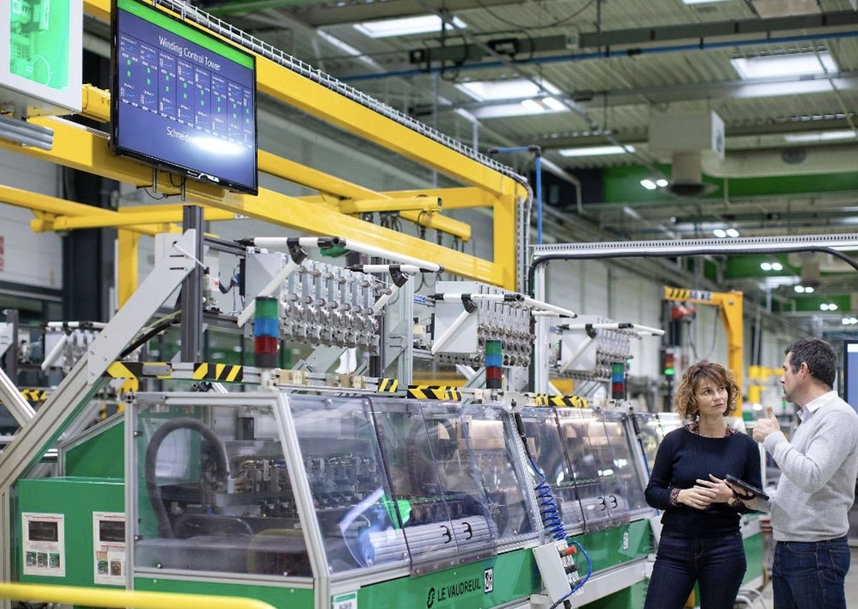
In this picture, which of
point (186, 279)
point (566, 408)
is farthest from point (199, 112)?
point (566, 408)

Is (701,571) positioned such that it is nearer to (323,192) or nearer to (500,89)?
(323,192)

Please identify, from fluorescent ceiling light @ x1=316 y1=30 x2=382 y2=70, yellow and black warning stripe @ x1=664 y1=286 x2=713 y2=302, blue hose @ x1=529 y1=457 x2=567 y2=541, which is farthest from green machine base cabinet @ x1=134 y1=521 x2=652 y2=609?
yellow and black warning stripe @ x1=664 y1=286 x2=713 y2=302

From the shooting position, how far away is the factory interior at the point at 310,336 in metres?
4.03

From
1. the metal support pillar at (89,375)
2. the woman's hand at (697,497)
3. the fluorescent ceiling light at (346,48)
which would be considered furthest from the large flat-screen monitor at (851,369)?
the fluorescent ceiling light at (346,48)

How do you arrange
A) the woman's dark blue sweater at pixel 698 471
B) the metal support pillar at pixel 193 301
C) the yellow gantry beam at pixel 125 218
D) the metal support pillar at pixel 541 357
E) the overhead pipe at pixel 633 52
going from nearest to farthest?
the metal support pillar at pixel 193 301 < the woman's dark blue sweater at pixel 698 471 < the yellow gantry beam at pixel 125 218 < the metal support pillar at pixel 541 357 < the overhead pipe at pixel 633 52

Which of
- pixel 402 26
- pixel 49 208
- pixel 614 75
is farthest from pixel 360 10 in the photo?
pixel 614 75

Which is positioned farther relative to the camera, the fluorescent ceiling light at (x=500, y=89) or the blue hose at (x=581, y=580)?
the fluorescent ceiling light at (x=500, y=89)

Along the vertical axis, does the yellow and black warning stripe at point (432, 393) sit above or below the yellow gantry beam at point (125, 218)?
below

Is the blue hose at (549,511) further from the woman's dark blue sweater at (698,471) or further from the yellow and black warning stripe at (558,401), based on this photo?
the woman's dark blue sweater at (698,471)

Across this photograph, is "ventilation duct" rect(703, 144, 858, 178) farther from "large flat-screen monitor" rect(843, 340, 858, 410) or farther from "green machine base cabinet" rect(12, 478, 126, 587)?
"green machine base cabinet" rect(12, 478, 126, 587)

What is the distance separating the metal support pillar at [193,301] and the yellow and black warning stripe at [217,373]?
0.92ft

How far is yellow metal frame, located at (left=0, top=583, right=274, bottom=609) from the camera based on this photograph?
311 cm

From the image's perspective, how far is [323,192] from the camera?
797 centimetres

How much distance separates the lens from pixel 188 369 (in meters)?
4.10
